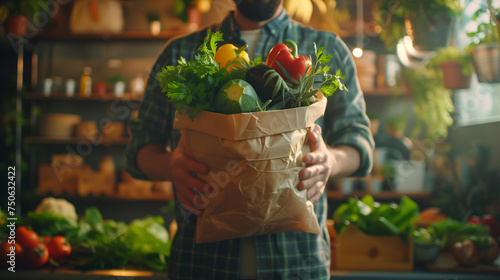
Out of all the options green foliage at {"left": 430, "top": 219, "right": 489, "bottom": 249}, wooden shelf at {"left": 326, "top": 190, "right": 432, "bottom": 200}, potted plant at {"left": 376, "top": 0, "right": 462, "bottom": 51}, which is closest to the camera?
green foliage at {"left": 430, "top": 219, "right": 489, "bottom": 249}

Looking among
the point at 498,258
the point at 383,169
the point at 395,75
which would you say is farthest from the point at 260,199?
the point at 395,75

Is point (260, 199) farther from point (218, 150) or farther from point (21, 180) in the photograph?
point (21, 180)

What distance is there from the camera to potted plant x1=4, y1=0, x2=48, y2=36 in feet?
9.66

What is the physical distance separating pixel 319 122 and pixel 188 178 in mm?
375

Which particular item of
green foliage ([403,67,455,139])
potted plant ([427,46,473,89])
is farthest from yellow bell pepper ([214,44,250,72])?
green foliage ([403,67,455,139])

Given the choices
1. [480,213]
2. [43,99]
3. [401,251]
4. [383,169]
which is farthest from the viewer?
[43,99]

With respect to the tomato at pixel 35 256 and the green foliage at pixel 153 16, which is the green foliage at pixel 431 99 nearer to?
the green foliage at pixel 153 16

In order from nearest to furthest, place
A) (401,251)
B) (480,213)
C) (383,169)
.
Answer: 1. (401,251)
2. (480,213)
3. (383,169)

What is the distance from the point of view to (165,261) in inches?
55.6

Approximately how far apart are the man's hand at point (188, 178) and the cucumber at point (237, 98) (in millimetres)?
112

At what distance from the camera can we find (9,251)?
1.32 metres

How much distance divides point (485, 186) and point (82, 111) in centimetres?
312

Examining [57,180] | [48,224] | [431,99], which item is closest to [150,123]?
[48,224]

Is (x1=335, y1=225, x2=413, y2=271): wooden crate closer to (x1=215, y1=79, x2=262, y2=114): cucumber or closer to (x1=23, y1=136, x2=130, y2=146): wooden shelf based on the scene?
(x1=215, y1=79, x2=262, y2=114): cucumber
